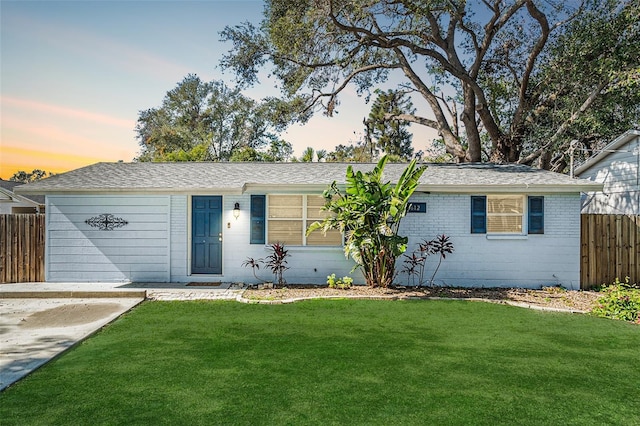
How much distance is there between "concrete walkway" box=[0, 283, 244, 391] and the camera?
5066mm

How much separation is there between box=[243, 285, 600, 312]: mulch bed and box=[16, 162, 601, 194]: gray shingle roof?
2366 millimetres

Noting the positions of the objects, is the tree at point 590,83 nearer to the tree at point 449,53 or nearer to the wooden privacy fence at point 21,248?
the tree at point 449,53

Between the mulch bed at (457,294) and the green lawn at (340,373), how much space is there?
134 cm

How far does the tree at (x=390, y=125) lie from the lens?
21.7m

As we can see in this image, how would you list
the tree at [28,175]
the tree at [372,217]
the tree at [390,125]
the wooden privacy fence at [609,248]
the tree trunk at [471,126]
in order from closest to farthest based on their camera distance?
the tree at [372,217]
the wooden privacy fence at [609,248]
the tree trunk at [471,126]
the tree at [390,125]
the tree at [28,175]

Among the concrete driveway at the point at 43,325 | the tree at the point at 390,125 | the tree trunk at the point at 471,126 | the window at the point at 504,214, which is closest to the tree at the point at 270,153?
the tree at the point at 390,125

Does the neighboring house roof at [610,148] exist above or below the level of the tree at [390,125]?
below

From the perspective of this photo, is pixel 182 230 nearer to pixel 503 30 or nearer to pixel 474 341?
pixel 474 341

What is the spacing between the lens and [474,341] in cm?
574

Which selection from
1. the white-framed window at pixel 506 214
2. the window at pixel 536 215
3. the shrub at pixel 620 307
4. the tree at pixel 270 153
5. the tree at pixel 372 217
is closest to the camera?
the shrub at pixel 620 307

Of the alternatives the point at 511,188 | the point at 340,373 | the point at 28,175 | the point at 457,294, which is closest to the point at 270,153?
the point at 511,188

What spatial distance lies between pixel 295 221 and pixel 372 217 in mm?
2074

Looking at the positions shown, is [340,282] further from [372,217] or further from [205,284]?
[205,284]

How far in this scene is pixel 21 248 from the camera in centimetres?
995
